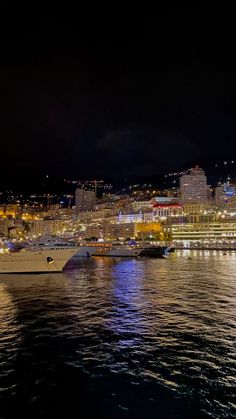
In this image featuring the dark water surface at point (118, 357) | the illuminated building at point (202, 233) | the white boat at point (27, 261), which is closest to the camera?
the dark water surface at point (118, 357)

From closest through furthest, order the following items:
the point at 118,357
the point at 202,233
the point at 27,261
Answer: the point at 118,357 < the point at 27,261 < the point at 202,233

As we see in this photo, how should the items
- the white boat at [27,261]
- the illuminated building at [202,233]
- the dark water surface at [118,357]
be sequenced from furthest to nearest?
the illuminated building at [202,233] < the white boat at [27,261] < the dark water surface at [118,357]

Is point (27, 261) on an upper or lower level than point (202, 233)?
upper

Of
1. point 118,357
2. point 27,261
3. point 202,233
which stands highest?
point 27,261

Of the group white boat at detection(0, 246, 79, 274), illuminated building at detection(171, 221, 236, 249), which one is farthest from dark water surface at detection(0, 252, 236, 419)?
illuminated building at detection(171, 221, 236, 249)

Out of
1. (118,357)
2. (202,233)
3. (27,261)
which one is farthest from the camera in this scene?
(202,233)

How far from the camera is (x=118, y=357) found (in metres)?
12.8

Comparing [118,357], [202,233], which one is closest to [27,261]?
[118,357]

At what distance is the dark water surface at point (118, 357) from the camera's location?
915 cm

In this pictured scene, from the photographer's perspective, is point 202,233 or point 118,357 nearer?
point 118,357

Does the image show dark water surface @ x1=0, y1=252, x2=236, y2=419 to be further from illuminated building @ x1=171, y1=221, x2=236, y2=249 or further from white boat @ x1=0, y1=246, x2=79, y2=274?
A: illuminated building @ x1=171, y1=221, x2=236, y2=249

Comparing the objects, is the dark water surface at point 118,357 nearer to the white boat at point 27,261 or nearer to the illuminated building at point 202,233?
the white boat at point 27,261

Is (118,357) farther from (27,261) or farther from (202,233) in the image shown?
(202,233)

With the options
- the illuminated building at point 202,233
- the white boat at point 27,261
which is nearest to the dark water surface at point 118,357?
the white boat at point 27,261
